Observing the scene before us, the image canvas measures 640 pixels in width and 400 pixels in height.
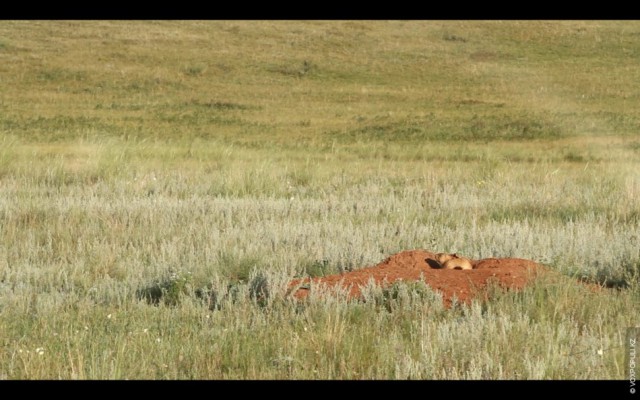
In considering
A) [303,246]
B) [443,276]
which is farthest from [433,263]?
[303,246]

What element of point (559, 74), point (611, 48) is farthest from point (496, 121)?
point (611, 48)

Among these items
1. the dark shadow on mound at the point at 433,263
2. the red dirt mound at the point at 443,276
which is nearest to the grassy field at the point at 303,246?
the red dirt mound at the point at 443,276

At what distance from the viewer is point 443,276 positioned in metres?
7.38

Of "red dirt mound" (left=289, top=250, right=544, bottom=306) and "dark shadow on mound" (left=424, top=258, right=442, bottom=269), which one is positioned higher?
"red dirt mound" (left=289, top=250, right=544, bottom=306)

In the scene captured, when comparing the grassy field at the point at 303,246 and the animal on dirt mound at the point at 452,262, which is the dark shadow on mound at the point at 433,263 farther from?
the grassy field at the point at 303,246

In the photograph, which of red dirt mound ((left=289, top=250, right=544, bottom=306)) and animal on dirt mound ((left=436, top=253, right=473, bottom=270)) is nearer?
red dirt mound ((left=289, top=250, right=544, bottom=306))

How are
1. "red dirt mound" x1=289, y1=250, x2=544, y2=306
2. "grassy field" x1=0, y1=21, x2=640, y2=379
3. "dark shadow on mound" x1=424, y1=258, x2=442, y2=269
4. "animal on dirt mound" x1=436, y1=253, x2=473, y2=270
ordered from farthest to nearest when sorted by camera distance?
"dark shadow on mound" x1=424, y1=258, x2=442, y2=269
"animal on dirt mound" x1=436, y1=253, x2=473, y2=270
"red dirt mound" x1=289, y1=250, x2=544, y2=306
"grassy field" x1=0, y1=21, x2=640, y2=379

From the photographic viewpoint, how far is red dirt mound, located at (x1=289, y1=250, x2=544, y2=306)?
7.11 metres

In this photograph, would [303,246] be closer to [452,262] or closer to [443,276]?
[452,262]

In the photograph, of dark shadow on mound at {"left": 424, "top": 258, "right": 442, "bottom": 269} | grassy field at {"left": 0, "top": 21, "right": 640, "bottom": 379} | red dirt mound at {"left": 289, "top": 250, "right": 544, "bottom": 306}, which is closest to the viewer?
grassy field at {"left": 0, "top": 21, "right": 640, "bottom": 379}

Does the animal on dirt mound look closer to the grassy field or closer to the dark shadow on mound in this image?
the dark shadow on mound

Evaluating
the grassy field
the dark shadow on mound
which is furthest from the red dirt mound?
the grassy field

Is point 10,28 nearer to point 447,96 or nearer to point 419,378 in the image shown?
point 447,96

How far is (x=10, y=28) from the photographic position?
5997cm
